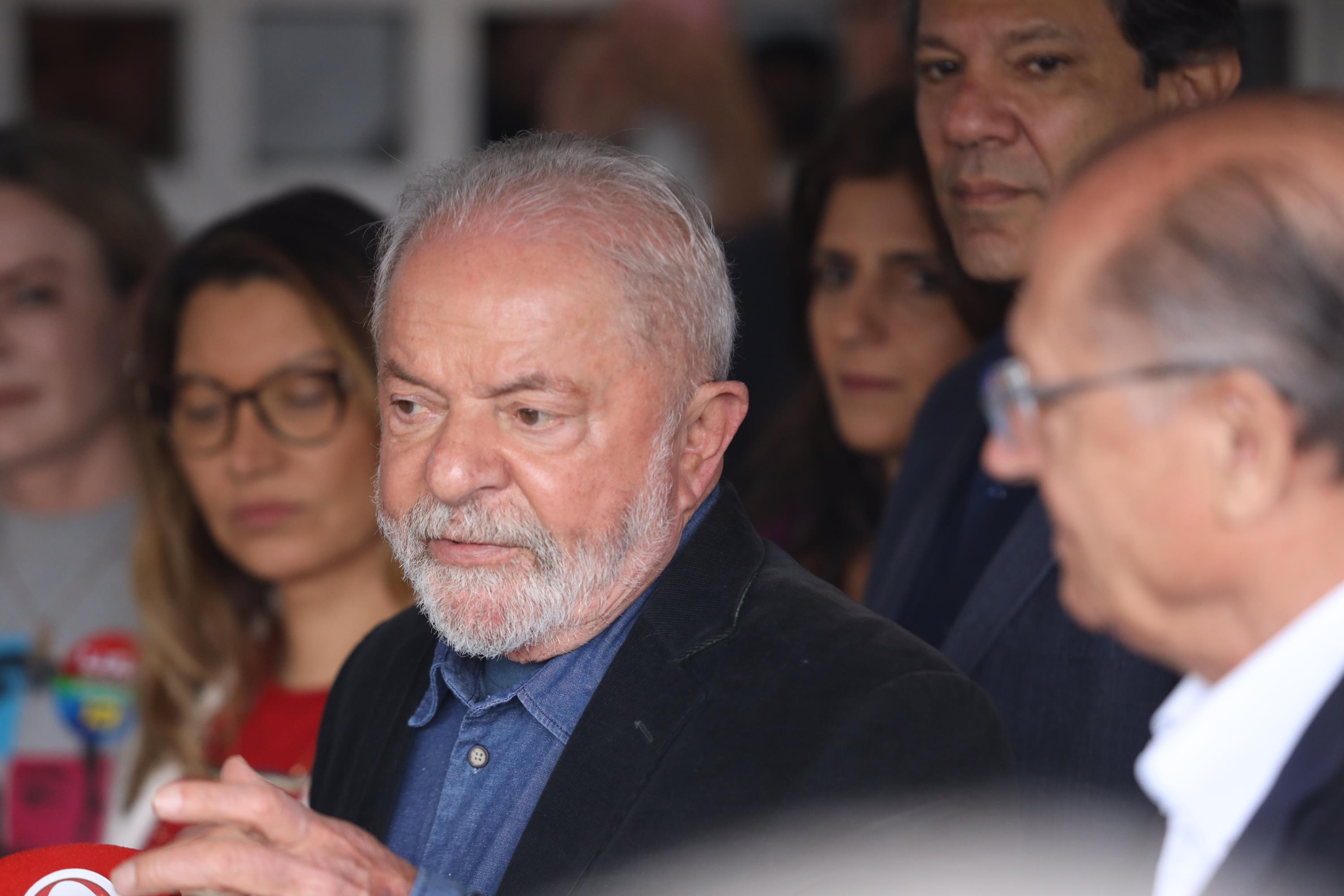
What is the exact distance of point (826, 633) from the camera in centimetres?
163

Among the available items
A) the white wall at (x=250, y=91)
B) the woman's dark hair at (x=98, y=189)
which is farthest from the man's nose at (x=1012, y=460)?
the white wall at (x=250, y=91)

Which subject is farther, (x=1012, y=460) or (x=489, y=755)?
(x=489, y=755)

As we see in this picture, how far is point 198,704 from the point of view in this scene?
116 inches

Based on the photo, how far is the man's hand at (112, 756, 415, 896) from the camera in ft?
4.52

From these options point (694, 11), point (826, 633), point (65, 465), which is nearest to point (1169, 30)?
point (826, 633)

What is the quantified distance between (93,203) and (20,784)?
1276mm

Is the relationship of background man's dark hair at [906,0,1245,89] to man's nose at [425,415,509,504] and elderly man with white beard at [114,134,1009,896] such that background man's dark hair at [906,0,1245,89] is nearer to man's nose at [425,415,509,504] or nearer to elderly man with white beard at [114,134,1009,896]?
elderly man with white beard at [114,134,1009,896]

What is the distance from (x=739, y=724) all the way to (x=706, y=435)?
374 mm

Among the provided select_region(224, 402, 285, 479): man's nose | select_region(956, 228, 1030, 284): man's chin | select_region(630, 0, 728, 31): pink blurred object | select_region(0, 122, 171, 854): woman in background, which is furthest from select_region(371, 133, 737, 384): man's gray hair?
select_region(630, 0, 728, 31): pink blurred object

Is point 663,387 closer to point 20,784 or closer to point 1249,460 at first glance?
point 1249,460

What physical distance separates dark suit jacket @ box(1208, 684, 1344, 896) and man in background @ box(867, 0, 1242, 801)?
0.80 m

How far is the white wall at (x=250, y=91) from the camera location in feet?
16.4

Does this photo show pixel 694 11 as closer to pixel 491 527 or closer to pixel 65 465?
pixel 65 465

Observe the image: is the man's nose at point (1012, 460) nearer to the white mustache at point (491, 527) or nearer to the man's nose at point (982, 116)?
the white mustache at point (491, 527)
